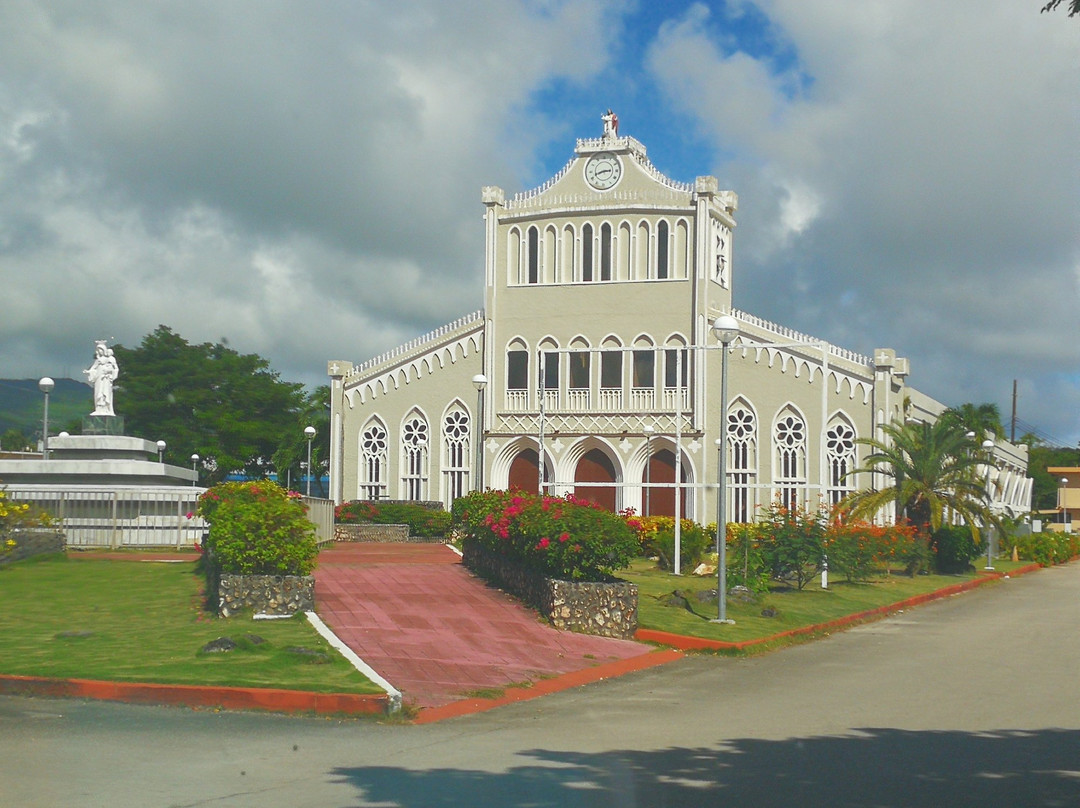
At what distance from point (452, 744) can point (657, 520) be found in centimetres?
2633

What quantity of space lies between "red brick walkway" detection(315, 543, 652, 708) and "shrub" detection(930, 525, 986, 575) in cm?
1480

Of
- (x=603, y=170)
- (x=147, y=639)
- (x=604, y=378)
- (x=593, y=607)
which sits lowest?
(x=147, y=639)

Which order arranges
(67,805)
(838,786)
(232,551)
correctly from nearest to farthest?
(67,805) < (838,786) < (232,551)

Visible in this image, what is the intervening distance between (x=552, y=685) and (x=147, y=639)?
Answer: 4.62m

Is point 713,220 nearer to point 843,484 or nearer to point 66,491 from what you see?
point 843,484

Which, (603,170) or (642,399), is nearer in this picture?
(642,399)

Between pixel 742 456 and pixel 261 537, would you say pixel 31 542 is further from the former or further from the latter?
pixel 742 456

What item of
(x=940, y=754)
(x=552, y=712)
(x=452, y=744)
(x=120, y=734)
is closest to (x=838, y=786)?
(x=940, y=754)

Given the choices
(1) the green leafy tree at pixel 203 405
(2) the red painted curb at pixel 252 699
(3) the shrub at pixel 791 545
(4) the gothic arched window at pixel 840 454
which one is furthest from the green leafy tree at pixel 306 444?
(2) the red painted curb at pixel 252 699

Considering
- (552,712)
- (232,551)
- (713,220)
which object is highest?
(713,220)

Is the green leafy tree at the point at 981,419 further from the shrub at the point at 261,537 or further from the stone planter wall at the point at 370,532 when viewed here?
the shrub at the point at 261,537

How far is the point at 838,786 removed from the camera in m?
8.17

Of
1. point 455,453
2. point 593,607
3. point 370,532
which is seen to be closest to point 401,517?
point 370,532

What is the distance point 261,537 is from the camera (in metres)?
15.9
